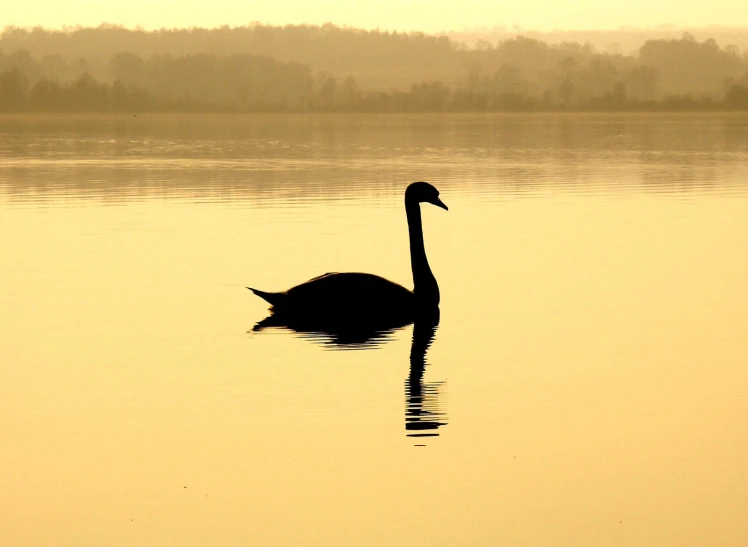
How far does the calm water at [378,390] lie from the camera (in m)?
7.28

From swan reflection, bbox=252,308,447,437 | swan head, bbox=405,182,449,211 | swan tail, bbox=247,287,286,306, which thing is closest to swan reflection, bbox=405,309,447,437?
swan reflection, bbox=252,308,447,437


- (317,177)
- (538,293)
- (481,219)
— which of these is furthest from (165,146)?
(538,293)

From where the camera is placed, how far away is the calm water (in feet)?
23.9

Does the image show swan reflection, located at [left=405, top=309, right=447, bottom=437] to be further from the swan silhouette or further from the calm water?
the swan silhouette

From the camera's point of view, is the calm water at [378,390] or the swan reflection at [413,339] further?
the swan reflection at [413,339]

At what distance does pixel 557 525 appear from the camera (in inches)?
279

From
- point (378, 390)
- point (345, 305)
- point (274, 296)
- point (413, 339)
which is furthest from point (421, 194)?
point (378, 390)

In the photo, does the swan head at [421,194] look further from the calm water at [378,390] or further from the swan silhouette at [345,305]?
the swan silhouette at [345,305]

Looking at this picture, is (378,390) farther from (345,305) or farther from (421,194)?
(421,194)

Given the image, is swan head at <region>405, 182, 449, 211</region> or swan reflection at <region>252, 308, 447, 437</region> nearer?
swan reflection at <region>252, 308, 447, 437</region>

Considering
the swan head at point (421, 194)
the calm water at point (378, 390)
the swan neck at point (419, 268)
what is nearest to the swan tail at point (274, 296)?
the calm water at point (378, 390)

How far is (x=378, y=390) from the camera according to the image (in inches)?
406

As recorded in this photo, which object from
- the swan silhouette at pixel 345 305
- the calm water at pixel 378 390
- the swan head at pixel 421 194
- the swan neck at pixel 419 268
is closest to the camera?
the calm water at pixel 378 390

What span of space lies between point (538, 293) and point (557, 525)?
852cm
